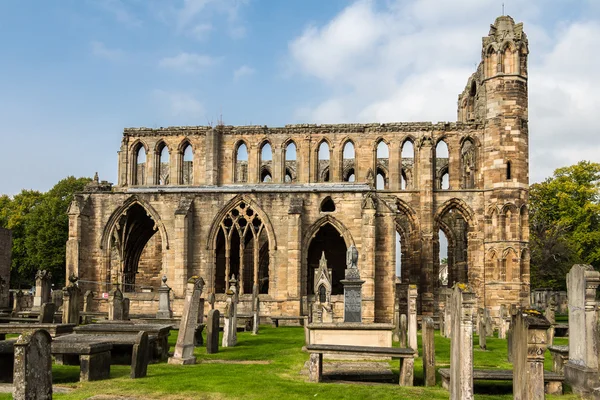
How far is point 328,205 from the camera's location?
32906mm

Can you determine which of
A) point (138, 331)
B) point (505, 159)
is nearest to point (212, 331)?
point (138, 331)

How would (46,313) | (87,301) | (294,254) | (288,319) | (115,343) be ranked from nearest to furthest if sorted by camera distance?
(115,343) → (46,313) → (87,301) → (288,319) → (294,254)

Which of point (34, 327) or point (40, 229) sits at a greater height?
point (40, 229)

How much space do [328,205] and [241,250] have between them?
471 cm

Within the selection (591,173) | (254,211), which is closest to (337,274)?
(254,211)

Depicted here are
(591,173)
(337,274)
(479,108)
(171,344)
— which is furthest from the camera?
(591,173)

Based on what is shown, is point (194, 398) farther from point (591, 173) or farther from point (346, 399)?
point (591, 173)

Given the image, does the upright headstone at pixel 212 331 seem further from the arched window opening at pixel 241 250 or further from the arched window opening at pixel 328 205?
the arched window opening at pixel 328 205

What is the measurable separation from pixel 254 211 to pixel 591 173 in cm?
2964

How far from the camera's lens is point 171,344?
1872 centimetres

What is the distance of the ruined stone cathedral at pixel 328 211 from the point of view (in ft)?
101

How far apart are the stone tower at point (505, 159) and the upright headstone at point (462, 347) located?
29234 mm

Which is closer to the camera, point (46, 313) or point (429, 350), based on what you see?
point (429, 350)

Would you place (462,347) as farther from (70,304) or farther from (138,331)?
(70,304)
